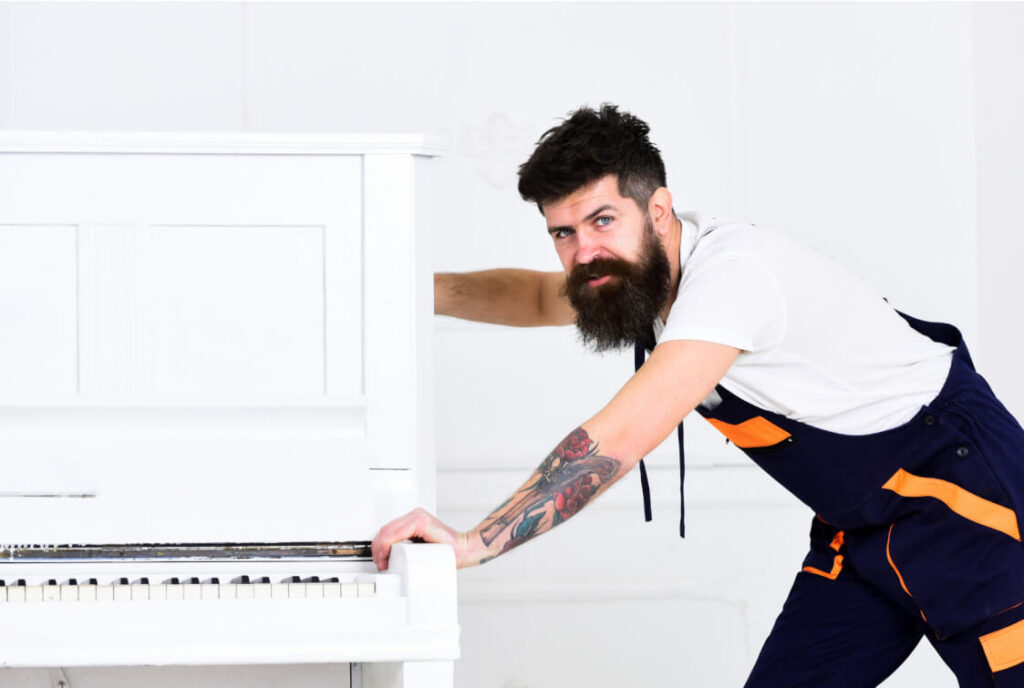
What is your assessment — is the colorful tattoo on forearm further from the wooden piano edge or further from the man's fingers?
the wooden piano edge

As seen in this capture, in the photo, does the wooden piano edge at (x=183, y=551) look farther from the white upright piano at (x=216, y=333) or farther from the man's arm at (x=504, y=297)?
the man's arm at (x=504, y=297)

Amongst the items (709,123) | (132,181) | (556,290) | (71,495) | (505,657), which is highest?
(709,123)

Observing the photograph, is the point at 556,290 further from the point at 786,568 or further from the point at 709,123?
the point at 786,568

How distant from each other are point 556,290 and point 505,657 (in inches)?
47.3

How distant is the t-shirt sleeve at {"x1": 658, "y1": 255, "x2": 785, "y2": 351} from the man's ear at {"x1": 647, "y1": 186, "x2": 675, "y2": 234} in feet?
0.44

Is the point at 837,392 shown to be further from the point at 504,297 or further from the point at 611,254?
the point at 504,297

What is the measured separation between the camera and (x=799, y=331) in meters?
1.60

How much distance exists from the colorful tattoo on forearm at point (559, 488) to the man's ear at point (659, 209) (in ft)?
1.36

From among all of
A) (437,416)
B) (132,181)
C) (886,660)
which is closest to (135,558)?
(132,181)

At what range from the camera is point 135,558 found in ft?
4.79

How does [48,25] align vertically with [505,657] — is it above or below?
above

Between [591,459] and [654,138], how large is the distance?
5.69ft

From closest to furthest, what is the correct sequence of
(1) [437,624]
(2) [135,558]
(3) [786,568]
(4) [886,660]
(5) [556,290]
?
(1) [437,624] → (2) [135,558] → (4) [886,660] → (5) [556,290] → (3) [786,568]

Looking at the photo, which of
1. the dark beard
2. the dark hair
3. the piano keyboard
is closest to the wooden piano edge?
the piano keyboard
